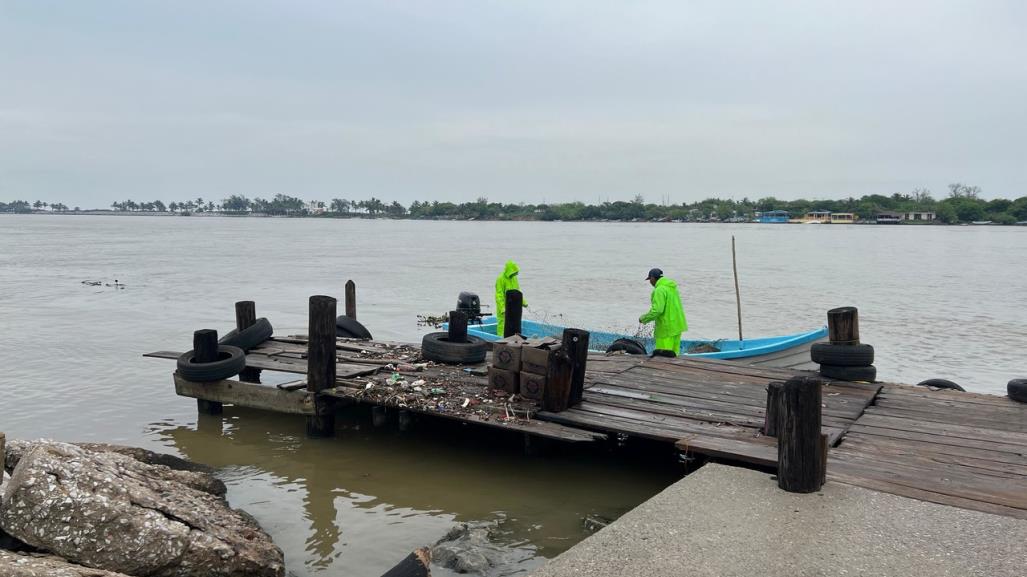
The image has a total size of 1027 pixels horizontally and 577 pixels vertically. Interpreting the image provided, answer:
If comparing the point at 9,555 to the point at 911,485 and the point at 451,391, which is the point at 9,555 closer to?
the point at 451,391

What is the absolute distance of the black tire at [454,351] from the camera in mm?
11219

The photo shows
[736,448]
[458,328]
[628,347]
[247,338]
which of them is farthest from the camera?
[628,347]

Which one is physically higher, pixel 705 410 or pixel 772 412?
pixel 772 412

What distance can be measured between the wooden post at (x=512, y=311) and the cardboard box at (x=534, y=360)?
12.9 feet

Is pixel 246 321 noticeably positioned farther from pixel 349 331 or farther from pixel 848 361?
pixel 848 361

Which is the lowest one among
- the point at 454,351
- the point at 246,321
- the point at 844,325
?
the point at 454,351

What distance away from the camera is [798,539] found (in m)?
5.02

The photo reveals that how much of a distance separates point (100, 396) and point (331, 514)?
26.0 feet

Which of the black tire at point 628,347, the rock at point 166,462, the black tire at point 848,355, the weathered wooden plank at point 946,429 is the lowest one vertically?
the rock at point 166,462

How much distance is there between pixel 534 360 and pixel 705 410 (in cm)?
211

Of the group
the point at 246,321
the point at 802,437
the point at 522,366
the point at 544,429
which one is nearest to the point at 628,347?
the point at 522,366

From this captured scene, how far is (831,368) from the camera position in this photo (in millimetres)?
9844

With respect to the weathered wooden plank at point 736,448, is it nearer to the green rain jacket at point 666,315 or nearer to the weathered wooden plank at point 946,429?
the weathered wooden plank at point 946,429

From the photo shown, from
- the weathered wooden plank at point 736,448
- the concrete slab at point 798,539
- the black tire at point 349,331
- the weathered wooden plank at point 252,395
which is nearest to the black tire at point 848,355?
the weathered wooden plank at point 736,448
